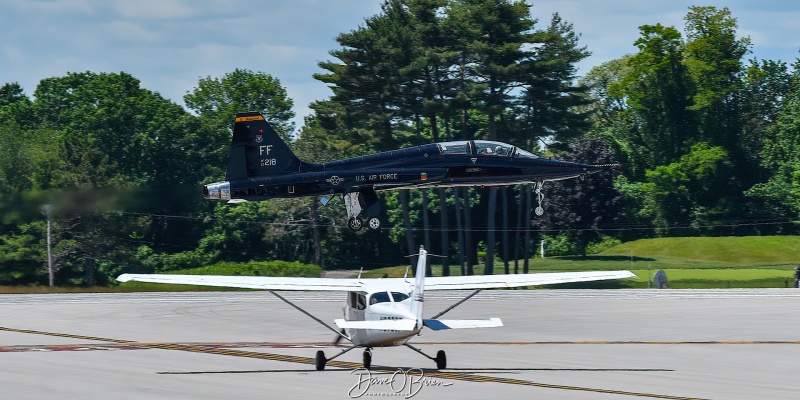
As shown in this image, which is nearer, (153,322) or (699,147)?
(153,322)

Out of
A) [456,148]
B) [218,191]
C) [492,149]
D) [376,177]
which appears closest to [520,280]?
[376,177]

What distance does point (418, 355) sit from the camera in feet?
111

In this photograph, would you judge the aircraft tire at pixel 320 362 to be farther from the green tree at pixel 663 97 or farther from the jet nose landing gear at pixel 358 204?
the green tree at pixel 663 97

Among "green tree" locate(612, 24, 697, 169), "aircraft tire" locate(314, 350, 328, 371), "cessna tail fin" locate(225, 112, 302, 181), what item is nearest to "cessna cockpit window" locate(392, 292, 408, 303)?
"aircraft tire" locate(314, 350, 328, 371)

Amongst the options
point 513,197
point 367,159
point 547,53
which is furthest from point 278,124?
point 367,159

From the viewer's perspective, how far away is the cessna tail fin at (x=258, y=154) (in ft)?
156

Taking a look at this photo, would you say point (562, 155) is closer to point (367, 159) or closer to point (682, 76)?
point (682, 76)

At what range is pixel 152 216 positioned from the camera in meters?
86.4

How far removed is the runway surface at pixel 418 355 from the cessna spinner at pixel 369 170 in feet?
19.4

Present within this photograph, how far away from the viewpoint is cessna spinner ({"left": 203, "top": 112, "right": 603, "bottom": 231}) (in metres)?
47.4

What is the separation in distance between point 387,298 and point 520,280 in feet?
14.0

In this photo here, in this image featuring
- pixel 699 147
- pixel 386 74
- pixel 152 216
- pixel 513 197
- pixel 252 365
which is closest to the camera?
pixel 252 365

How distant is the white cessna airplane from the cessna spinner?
56.8 ft

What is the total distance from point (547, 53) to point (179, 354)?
71204mm
